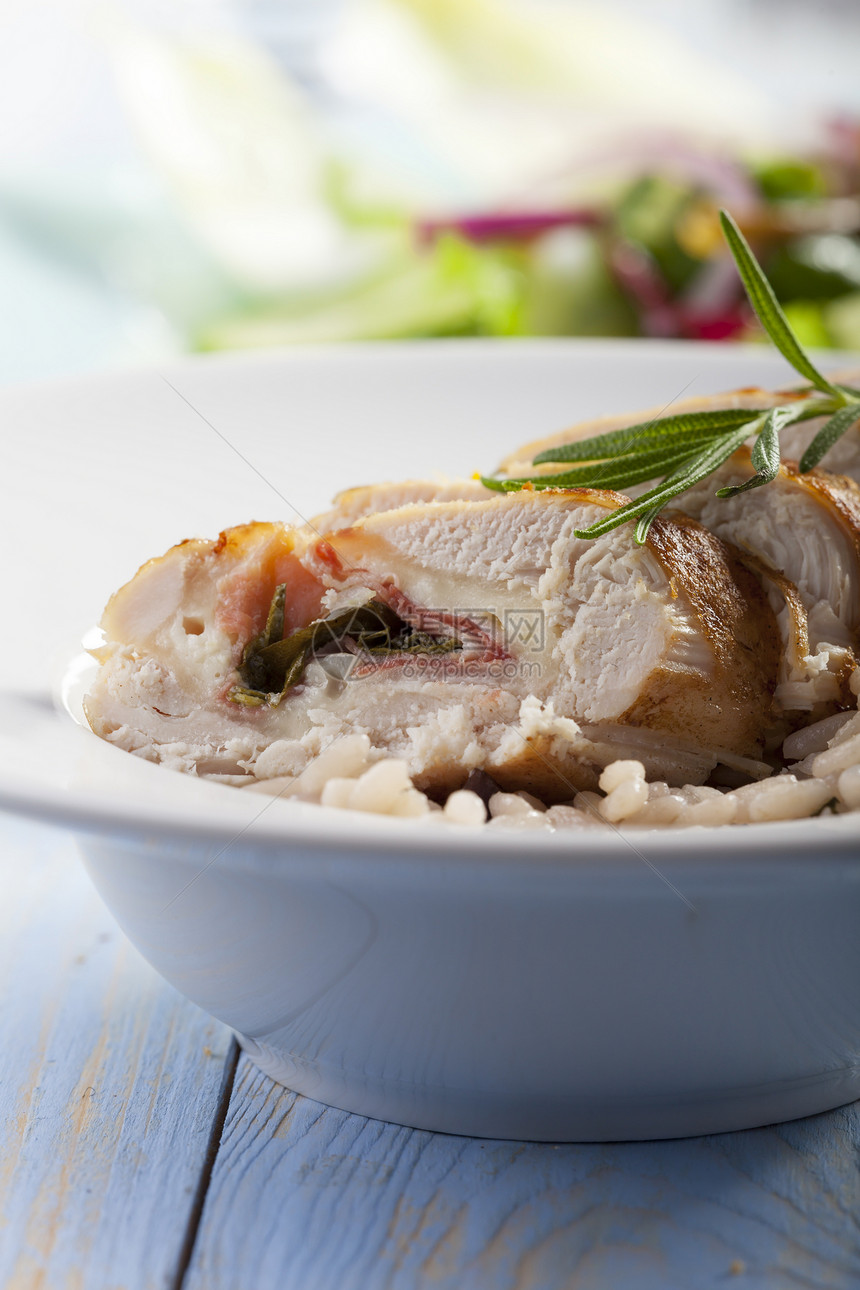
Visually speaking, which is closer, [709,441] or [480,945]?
[480,945]

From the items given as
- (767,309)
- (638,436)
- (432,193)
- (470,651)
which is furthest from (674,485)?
(432,193)

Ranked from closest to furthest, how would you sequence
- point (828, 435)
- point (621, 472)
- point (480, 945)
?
point (480, 945), point (621, 472), point (828, 435)

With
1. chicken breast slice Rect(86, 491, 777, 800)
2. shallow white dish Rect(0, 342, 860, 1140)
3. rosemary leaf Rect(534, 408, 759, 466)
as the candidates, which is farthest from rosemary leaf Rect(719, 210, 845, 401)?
shallow white dish Rect(0, 342, 860, 1140)

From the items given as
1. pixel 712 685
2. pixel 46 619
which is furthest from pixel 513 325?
pixel 712 685

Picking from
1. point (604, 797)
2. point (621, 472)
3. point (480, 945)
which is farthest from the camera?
point (621, 472)

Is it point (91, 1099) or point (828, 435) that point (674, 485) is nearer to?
point (828, 435)

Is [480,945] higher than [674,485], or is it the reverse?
[674,485]

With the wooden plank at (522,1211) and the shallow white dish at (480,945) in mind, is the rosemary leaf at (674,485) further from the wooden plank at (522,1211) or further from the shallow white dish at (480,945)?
the wooden plank at (522,1211)

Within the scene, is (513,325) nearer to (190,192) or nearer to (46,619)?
(190,192)
